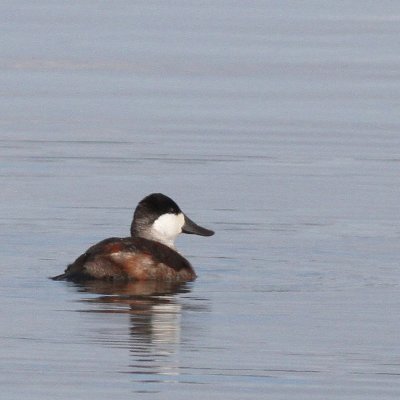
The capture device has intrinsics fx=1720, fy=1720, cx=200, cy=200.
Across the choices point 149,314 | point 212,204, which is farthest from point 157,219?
point 212,204

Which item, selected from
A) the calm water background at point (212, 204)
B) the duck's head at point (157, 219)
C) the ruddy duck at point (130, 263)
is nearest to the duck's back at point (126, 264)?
Result: the ruddy duck at point (130, 263)

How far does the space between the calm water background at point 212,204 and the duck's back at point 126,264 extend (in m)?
0.20

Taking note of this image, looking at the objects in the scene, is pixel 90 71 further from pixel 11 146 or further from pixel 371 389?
pixel 371 389

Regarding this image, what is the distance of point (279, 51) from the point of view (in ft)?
95.5

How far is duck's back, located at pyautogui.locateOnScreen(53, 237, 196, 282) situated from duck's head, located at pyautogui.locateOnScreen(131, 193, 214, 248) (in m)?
0.60

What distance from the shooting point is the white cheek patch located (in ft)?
43.7

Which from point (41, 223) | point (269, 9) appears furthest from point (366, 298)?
point (269, 9)

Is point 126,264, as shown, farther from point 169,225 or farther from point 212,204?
point 212,204

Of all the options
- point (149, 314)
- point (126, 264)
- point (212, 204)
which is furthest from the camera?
point (212, 204)

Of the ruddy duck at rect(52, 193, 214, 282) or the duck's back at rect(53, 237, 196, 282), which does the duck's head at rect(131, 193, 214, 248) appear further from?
the duck's back at rect(53, 237, 196, 282)

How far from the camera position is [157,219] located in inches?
524

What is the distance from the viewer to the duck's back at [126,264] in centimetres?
1235

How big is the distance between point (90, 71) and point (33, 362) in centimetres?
1701

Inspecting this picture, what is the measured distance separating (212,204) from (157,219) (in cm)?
253
